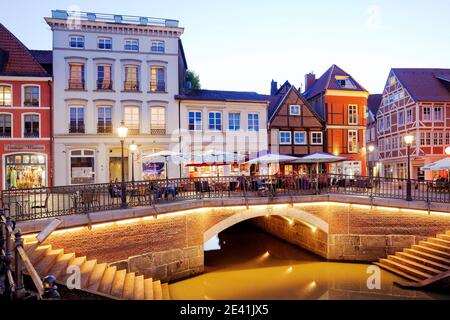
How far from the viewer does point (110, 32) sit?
24.0m

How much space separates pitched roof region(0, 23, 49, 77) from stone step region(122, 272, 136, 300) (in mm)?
16966

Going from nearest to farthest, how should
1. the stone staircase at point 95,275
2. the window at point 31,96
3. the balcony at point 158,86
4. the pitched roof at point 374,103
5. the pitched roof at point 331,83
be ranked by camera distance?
the stone staircase at point 95,275, the window at point 31,96, the balcony at point 158,86, the pitched roof at point 331,83, the pitched roof at point 374,103

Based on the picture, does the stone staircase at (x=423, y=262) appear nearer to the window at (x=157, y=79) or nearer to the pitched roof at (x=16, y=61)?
the window at (x=157, y=79)

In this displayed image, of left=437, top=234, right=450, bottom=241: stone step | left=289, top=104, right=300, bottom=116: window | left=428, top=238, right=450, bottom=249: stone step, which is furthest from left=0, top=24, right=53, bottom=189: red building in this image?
left=437, top=234, right=450, bottom=241: stone step

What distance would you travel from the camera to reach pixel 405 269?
45.9 ft

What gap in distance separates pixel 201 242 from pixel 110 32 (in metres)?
17.2

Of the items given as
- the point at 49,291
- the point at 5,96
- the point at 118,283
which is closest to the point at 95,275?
the point at 118,283

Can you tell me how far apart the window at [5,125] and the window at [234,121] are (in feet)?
49.0

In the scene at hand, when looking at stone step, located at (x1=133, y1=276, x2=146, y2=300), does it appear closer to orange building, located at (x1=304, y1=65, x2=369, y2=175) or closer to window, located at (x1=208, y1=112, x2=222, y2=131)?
window, located at (x1=208, y1=112, x2=222, y2=131)

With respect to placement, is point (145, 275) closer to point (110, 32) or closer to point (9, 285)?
point (9, 285)

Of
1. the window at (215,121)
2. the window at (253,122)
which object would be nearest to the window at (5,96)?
the window at (215,121)

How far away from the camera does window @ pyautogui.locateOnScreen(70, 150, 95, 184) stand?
917 inches

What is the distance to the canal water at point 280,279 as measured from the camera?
12.7 meters
